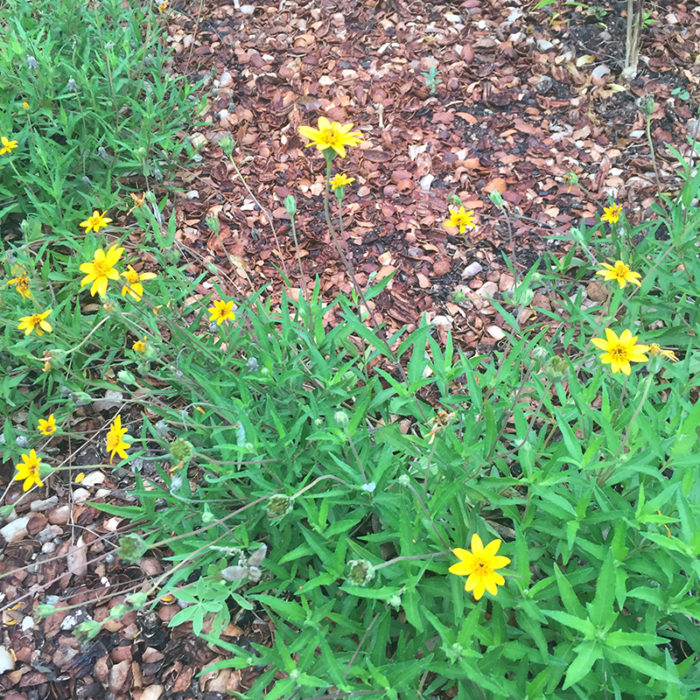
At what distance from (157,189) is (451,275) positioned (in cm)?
185

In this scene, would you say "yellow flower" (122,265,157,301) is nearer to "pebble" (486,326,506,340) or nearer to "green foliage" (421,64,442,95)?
"pebble" (486,326,506,340)

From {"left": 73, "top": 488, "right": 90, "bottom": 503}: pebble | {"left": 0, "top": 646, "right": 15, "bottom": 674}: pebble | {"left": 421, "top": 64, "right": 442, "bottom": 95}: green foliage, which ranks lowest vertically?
{"left": 0, "top": 646, "right": 15, "bottom": 674}: pebble

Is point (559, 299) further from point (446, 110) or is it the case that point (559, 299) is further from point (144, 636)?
point (144, 636)

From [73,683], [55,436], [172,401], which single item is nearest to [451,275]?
[172,401]

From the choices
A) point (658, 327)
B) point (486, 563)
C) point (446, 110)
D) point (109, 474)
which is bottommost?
point (109, 474)

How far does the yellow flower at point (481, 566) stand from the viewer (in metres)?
1.50

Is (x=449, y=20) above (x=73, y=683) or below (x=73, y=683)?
above

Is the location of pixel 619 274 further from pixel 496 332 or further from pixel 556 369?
pixel 496 332

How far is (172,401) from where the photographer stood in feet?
9.39

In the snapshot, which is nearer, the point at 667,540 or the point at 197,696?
the point at 667,540

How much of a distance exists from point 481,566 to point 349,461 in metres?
0.70

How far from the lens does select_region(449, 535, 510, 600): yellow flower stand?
1.50 metres

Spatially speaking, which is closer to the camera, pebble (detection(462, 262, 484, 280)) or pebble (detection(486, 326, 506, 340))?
pebble (detection(486, 326, 506, 340))

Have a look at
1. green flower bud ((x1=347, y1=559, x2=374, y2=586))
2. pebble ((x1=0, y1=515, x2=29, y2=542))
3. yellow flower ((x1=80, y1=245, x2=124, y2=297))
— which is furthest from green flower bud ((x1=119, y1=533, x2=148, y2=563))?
pebble ((x1=0, y1=515, x2=29, y2=542))
